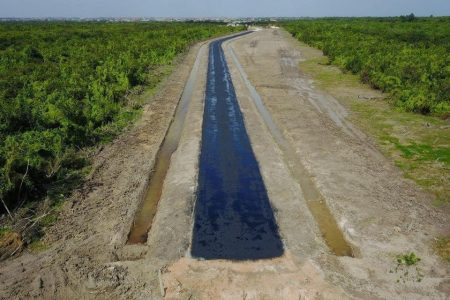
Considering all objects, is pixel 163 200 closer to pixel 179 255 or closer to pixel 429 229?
pixel 179 255

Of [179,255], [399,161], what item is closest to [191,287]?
[179,255]

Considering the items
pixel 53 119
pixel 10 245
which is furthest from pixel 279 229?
pixel 53 119

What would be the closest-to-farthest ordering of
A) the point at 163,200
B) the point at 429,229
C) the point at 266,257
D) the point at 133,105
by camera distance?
the point at 266,257 < the point at 429,229 < the point at 163,200 < the point at 133,105

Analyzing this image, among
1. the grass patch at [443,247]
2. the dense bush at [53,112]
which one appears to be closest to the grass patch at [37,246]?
the dense bush at [53,112]

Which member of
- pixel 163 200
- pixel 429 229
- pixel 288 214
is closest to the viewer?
pixel 429 229

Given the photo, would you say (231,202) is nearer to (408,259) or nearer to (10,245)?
(408,259)

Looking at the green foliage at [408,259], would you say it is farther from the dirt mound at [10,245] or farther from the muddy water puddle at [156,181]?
the dirt mound at [10,245]
